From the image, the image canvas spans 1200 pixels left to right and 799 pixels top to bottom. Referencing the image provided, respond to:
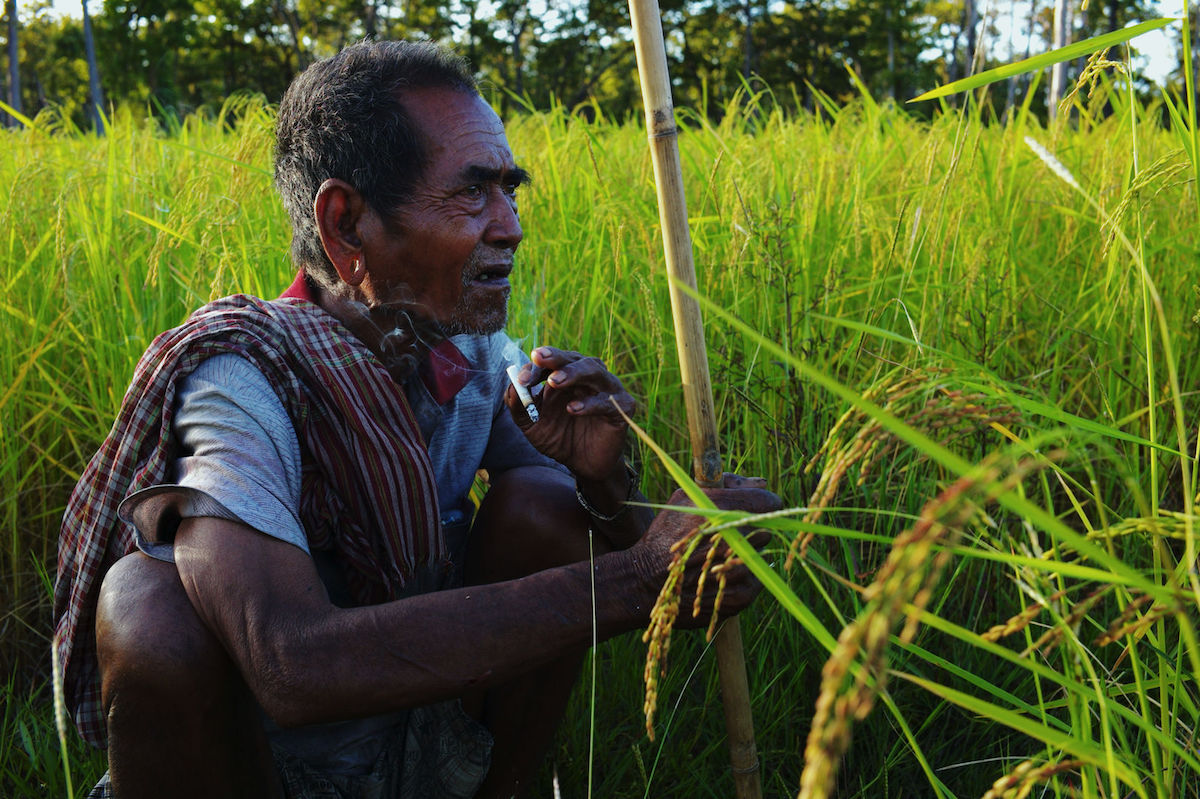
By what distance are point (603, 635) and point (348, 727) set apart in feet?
2.23

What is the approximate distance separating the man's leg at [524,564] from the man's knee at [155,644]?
24.3 inches

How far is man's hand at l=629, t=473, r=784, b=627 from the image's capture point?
4.74 feet

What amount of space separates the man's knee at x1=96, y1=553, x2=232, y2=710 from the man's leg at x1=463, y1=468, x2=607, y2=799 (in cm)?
62

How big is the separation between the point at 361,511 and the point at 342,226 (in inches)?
23.0

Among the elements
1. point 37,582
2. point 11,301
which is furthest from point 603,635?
point 11,301

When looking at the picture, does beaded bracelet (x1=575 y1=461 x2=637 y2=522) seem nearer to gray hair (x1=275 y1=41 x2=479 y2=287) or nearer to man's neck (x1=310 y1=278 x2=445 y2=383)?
man's neck (x1=310 y1=278 x2=445 y2=383)

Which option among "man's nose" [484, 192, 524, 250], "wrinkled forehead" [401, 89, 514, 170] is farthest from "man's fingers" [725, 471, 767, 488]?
"wrinkled forehead" [401, 89, 514, 170]

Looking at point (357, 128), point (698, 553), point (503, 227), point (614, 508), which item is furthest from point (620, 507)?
point (357, 128)

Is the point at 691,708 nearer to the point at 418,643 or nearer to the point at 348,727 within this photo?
the point at 348,727

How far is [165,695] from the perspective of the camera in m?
1.45

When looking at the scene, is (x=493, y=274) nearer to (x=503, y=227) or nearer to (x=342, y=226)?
(x=503, y=227)

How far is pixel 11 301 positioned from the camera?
8.43 ft

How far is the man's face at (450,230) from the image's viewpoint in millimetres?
1879

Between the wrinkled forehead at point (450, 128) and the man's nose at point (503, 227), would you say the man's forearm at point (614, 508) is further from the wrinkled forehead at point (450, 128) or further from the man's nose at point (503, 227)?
the wrinkled forehead at point (450, 128)
